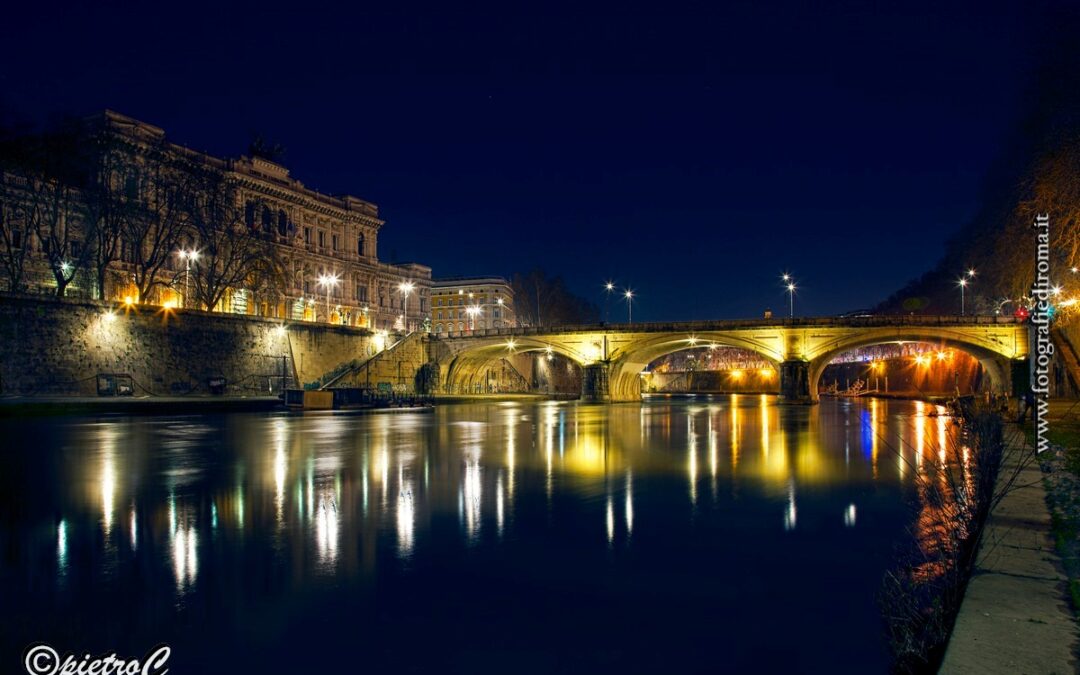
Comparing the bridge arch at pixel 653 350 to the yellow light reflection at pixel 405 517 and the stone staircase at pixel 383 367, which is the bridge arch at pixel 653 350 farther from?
the yellow light reflection at pixel 405 517

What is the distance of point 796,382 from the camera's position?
207 ft

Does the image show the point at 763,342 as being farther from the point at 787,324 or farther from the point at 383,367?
the point at 383,367

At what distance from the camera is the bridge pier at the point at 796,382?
62.9 m

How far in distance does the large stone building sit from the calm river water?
4261 centimetres

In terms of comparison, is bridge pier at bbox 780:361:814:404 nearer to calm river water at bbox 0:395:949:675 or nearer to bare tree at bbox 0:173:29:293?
calm river water at bbox 0:395:949:675

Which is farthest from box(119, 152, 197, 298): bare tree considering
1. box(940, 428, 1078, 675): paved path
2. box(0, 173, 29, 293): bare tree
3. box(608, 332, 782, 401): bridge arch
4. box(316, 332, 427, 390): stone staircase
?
box(940, 428, 1078, 675): paved path

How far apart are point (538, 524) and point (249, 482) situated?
7198mm

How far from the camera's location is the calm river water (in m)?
6.23

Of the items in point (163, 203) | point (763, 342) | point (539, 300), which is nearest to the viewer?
point (163, 203)

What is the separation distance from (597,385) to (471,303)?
231ft

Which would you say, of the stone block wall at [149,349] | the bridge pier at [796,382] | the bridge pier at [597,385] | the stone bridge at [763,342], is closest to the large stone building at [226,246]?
the stone block wall at [149,349]

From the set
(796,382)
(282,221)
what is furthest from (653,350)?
(282,221)

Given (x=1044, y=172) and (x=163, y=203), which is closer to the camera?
(x=1044, y=172)

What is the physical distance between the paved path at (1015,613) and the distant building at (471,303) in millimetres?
130322
